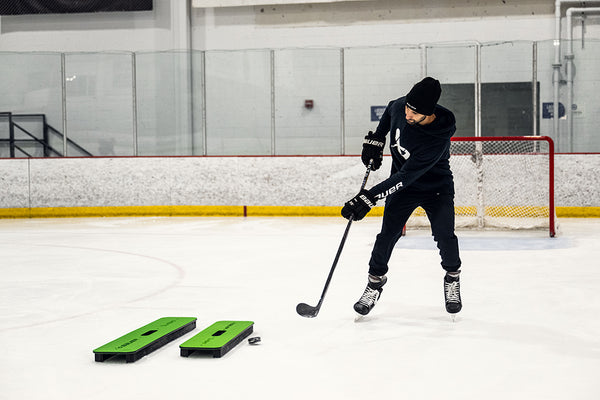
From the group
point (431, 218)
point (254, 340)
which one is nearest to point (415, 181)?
point (431, 218)

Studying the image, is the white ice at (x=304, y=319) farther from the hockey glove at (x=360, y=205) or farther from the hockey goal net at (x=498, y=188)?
the hockey goal net at (x=498, y=188)

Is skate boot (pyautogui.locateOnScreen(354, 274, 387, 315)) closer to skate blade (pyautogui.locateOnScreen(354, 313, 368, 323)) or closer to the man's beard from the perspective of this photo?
A: skate blade (pyautogui.locateOnScreen(354, 313, 368, 323))

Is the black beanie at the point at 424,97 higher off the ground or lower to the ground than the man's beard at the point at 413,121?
higher

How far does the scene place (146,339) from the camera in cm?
307

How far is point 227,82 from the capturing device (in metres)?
→ 10.3

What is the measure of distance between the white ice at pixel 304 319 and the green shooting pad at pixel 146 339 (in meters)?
0.04

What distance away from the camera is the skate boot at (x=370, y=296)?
363 centimetres

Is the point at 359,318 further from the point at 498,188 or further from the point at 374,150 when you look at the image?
the point at 498,188

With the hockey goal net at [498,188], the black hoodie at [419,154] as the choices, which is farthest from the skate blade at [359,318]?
the hockey goal net at [498,188]

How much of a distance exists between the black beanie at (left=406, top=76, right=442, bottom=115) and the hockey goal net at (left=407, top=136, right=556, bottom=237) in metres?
4.61

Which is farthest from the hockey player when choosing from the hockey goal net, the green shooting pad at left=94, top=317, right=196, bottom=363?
the hockey goal net

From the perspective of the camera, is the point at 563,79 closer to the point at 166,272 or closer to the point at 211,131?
the point at 211,131

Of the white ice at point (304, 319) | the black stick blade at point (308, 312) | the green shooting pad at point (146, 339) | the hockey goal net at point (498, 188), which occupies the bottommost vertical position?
the white ice at point (304, 319)

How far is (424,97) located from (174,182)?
7.40 m
